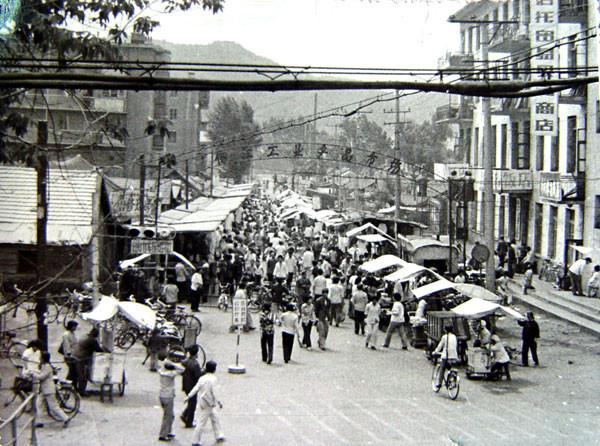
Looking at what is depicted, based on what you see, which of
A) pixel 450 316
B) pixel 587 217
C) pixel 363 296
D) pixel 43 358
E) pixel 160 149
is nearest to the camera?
pixel 43 358

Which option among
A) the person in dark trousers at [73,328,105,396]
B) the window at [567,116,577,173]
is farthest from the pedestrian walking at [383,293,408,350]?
the window at [567,116,577,173]

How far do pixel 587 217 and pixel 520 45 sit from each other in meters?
8.49

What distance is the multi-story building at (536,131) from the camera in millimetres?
28328

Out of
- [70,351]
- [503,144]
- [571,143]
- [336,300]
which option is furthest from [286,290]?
[503,144]

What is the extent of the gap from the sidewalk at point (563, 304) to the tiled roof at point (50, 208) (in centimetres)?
1399

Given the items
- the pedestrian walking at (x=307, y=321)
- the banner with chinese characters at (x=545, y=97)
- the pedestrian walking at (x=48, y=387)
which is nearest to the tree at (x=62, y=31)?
the pedestrian walking at (x=48, y=387)

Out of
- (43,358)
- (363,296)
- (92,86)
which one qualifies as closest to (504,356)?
(363,296)

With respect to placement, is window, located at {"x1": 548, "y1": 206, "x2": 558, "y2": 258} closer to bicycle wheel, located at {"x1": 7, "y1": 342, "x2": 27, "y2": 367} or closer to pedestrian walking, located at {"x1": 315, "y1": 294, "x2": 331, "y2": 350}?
pedestrian walking, located at {"x1": 315, "y1": 294, "x2": 331, "y2": 350}

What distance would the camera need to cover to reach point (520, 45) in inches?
1387

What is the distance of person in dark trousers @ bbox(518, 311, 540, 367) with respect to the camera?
63.1ft

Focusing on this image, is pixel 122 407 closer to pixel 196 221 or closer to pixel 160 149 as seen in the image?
pixel 196 221

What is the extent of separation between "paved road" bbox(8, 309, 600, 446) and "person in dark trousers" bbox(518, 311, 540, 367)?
36cm

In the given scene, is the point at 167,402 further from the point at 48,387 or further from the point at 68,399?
the point at 68,399

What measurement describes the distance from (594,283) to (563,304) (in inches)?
48.7
